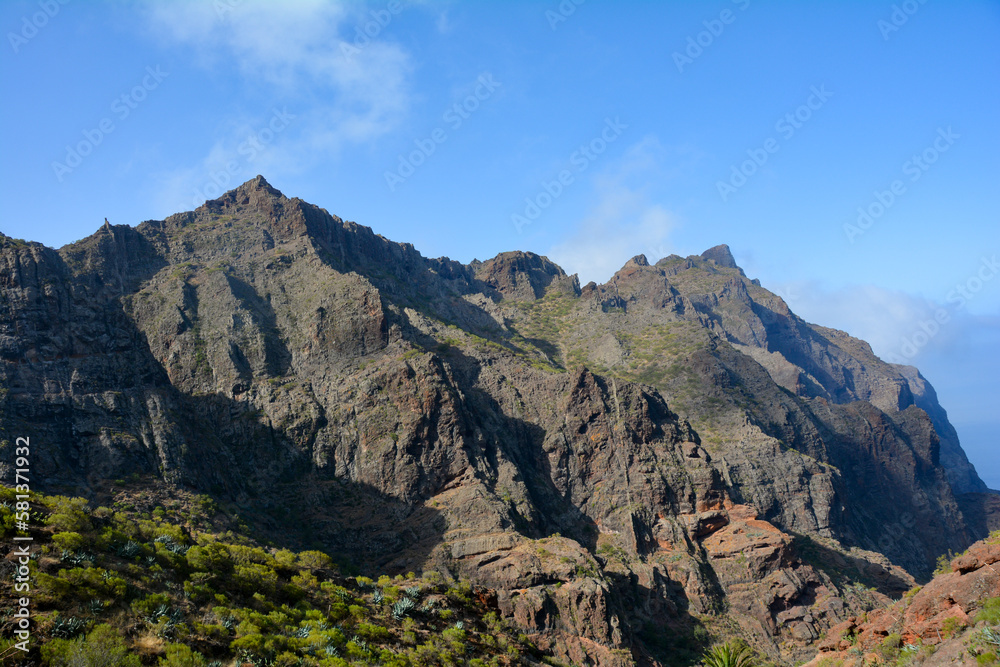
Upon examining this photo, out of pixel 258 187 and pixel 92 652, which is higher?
pixel 258 187

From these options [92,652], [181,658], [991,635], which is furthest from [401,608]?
[991,635]

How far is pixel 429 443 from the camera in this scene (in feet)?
313

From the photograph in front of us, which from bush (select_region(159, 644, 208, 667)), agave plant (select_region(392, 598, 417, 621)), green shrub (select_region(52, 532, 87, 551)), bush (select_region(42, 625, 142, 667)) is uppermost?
green shrub (select_region(52, 532, 87, 551))

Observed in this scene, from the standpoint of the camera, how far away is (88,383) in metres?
85.2

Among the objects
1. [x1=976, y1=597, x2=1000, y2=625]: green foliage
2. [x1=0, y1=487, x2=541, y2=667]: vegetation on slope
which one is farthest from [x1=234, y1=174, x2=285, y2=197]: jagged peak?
[x1=976, y1=597, x2=1000, y2=625]: green foliage

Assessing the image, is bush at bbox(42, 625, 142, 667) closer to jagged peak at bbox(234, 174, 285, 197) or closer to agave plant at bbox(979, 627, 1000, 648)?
agave plant at bbox(979, 627, 1000, 648)

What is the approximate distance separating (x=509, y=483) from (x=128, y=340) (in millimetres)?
61433

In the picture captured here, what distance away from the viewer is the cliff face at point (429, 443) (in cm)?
7988

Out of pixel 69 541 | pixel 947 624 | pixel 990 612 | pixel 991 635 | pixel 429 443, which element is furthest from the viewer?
pixel 429 443

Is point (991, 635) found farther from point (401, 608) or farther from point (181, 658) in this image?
point (181, 658)

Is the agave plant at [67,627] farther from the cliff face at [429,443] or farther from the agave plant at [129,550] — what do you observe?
the cliff face at [429,443]

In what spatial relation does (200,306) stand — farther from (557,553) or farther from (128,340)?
(557,553)

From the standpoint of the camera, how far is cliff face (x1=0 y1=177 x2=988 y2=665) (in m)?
79.9

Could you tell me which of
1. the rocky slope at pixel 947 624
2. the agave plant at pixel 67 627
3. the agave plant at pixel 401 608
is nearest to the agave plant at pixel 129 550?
the agave plant at pixel 67 627
